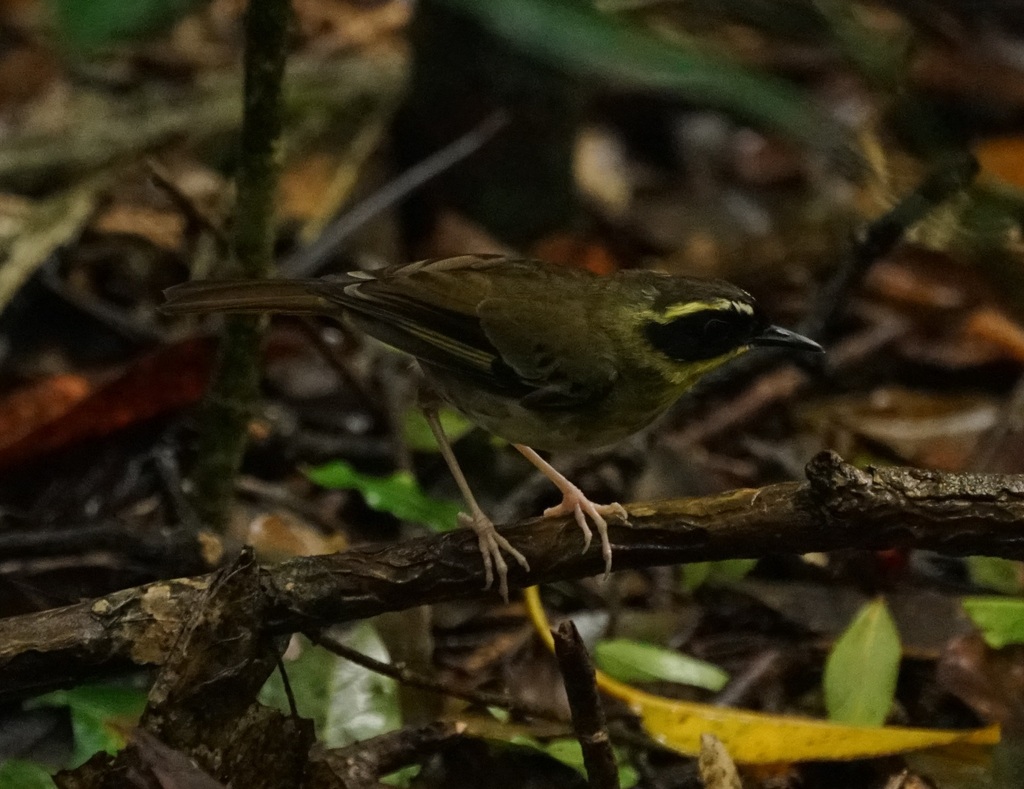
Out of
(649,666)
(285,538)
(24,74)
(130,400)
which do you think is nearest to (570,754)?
(649,666)

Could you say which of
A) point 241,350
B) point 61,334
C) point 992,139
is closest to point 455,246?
point 61,334

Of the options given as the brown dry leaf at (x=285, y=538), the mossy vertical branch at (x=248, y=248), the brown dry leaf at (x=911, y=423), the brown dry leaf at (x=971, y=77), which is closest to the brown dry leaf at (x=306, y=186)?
the brown dry leaf at (x=285, y=538)

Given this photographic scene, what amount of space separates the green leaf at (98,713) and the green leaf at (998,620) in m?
2.00

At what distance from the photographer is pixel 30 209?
4953 mm

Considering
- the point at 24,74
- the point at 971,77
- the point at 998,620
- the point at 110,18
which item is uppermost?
the point at 110,18

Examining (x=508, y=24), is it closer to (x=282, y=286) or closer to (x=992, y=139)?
(x=282, y=286)

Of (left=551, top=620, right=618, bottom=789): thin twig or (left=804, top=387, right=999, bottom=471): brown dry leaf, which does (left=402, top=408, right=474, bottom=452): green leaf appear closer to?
(left=804, top=387, right=999, bottom=471): brown dry leaf

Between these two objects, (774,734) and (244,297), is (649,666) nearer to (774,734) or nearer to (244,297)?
(774,734)

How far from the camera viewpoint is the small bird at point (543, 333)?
10.0 ft

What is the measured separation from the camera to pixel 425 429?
12.9 ft

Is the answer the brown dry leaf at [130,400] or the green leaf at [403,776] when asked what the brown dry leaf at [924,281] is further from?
the green leaf at [403,776]

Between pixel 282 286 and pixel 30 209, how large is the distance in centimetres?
236

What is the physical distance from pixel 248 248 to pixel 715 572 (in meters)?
1.71

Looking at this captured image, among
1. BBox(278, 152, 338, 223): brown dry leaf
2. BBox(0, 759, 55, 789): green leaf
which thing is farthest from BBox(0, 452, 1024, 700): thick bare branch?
BBox(278, 152, 338, 223): brown dry leaf
